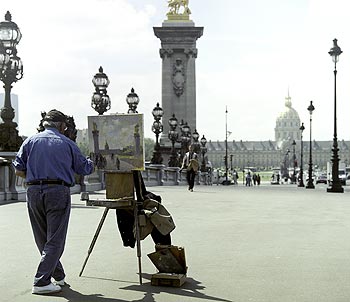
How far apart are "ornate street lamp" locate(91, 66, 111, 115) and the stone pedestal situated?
39959 mm

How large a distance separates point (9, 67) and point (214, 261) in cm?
1220

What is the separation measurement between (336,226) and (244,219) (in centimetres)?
216

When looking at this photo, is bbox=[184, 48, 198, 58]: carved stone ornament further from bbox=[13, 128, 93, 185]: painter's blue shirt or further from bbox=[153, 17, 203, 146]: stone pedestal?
bbox=[13, 128, 93, 185]: painter's blue shirt

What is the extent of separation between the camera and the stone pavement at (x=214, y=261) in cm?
733

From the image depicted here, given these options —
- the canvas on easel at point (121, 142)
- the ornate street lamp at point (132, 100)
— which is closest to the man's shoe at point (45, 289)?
the canvas on easel at point (121, 142)

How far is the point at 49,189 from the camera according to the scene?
7.38 meters

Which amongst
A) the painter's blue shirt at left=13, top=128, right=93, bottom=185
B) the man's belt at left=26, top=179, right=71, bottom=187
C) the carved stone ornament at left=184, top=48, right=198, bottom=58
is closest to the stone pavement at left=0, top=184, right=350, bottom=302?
the man's belt at left=26, top=179, right=71, bottom=187

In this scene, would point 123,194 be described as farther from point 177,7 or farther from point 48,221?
point 177,7

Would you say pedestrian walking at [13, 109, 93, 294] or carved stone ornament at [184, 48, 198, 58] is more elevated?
carved stone ornament at [184, 48, 198, 58]

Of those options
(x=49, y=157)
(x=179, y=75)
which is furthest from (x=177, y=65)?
(x=49, y=157)

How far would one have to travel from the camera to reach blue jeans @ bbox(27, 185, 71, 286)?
7.27 m

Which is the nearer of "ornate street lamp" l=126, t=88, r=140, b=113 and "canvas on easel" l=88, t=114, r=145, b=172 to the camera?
"canvas on easel" l=88, t=114, r=145, b=172

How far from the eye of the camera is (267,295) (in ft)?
23.8

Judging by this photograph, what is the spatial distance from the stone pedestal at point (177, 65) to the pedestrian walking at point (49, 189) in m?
60.7
